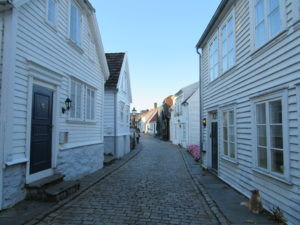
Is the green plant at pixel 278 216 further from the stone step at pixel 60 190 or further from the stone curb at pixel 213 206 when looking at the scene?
the stone step at pixel 60 190

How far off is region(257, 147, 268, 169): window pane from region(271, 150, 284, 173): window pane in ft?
1.04

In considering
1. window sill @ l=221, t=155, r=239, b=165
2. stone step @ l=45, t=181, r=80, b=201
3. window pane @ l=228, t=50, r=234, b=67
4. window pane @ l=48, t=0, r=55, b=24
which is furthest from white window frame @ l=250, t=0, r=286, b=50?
stone step @ l=45, t=181, r=80, b=201

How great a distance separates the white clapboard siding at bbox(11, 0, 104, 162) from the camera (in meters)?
5.23

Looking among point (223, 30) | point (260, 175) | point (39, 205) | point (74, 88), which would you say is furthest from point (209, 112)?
point (39, 205)

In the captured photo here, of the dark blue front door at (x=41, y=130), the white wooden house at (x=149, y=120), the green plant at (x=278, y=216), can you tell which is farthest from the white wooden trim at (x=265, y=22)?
the white wooden house at (x=149, y=120)

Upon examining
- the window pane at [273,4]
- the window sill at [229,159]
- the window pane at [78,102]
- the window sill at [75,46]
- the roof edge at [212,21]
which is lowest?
the window sill at [229,159]

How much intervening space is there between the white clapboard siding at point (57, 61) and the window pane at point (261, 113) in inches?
222

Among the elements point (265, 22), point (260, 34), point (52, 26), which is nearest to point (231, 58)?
point (260, 34)

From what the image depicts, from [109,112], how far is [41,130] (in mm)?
7851

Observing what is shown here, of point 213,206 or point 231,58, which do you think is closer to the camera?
point 213,206

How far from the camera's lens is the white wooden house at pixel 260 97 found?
164 inches

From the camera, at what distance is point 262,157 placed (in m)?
5.40

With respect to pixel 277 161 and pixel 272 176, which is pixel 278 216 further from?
pixel 277 161

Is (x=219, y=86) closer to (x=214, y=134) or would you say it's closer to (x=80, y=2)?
(x=214, y=134)
